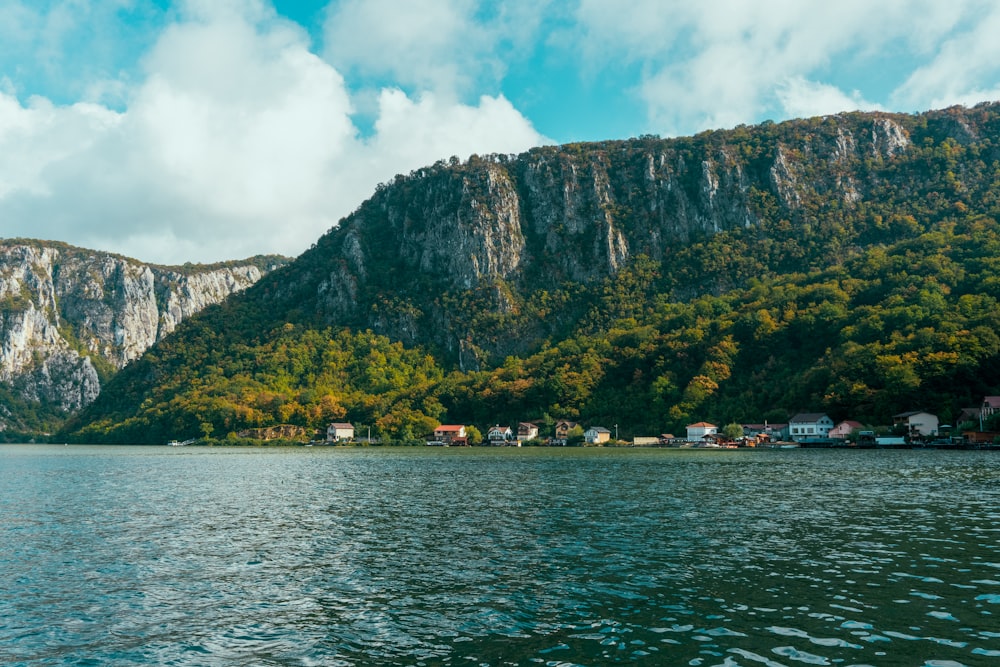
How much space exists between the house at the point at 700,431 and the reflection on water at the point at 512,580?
102040mm

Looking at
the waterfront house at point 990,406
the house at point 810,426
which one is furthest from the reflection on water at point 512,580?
the house at point 810,426

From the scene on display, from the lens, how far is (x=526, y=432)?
177 metres

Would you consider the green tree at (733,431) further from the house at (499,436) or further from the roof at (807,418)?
the house at (499,436)

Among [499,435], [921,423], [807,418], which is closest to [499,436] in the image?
[499,435]

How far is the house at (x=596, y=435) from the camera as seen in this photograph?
528 ft

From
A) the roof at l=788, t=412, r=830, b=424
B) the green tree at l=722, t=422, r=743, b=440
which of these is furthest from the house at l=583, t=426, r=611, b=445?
the roof at l=788, t=412, r=830, b=424

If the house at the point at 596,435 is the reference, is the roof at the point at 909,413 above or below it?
above

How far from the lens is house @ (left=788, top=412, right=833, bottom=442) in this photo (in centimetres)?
13775

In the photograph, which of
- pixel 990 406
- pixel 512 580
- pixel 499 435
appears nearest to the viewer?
pixel 512 580

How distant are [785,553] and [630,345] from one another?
174 metres

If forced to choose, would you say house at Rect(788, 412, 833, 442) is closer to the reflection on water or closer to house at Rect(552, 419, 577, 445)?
house at Rect(552, 419, 577, 445)

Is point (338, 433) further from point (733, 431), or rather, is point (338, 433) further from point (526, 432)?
point (733, 431)

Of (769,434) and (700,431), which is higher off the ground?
(700,431)

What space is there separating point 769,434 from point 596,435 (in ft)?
121
